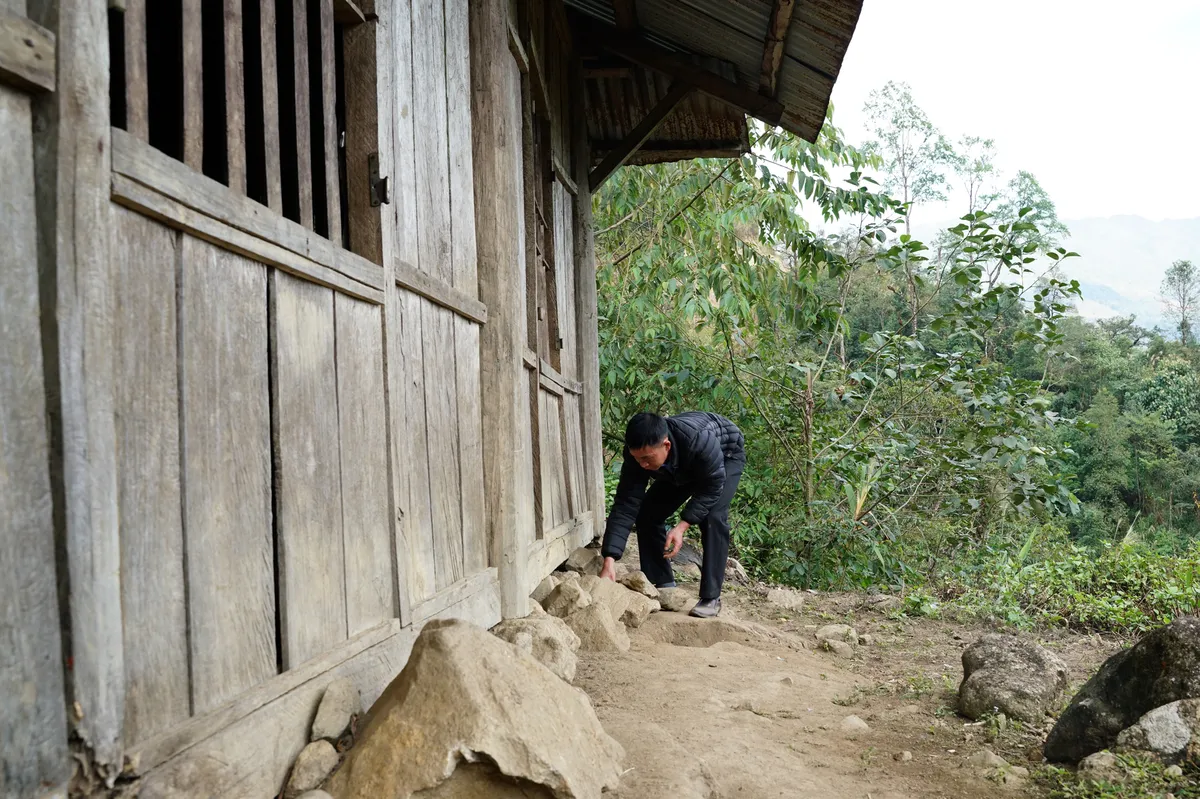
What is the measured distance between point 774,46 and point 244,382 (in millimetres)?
4271

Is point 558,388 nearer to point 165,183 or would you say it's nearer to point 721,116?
point 721,116

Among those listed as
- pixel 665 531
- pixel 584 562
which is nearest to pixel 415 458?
pixel 584 562

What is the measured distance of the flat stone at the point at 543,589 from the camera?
15.8 feet

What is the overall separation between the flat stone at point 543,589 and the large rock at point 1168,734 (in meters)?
2.68

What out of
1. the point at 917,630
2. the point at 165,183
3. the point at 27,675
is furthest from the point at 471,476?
the point at 917,630

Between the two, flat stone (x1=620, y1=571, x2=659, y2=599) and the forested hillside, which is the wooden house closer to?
flat stone (x1=620, y1=571, x2=659, y2=599)

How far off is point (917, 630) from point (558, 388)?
283cm

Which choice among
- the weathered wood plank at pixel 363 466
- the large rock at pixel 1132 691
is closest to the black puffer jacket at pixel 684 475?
the large rock at pixel 1132 691

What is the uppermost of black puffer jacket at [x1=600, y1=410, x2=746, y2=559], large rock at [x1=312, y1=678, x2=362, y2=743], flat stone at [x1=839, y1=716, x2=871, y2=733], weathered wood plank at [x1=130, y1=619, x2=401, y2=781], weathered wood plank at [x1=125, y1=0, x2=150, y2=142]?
weathered wood plank at [x1=125, y1=0, x2=150, y2=142]

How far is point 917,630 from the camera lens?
6.08 m

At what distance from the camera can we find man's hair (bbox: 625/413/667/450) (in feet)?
18.1

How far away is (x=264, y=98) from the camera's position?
7.98 ft

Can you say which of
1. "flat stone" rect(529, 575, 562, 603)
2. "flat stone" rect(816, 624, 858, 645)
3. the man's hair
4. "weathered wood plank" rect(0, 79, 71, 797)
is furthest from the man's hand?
"weathered wood plank" rect(0, 79, 71, 797)

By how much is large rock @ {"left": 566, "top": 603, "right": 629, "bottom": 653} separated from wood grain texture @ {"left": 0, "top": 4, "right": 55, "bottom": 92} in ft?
11.4
